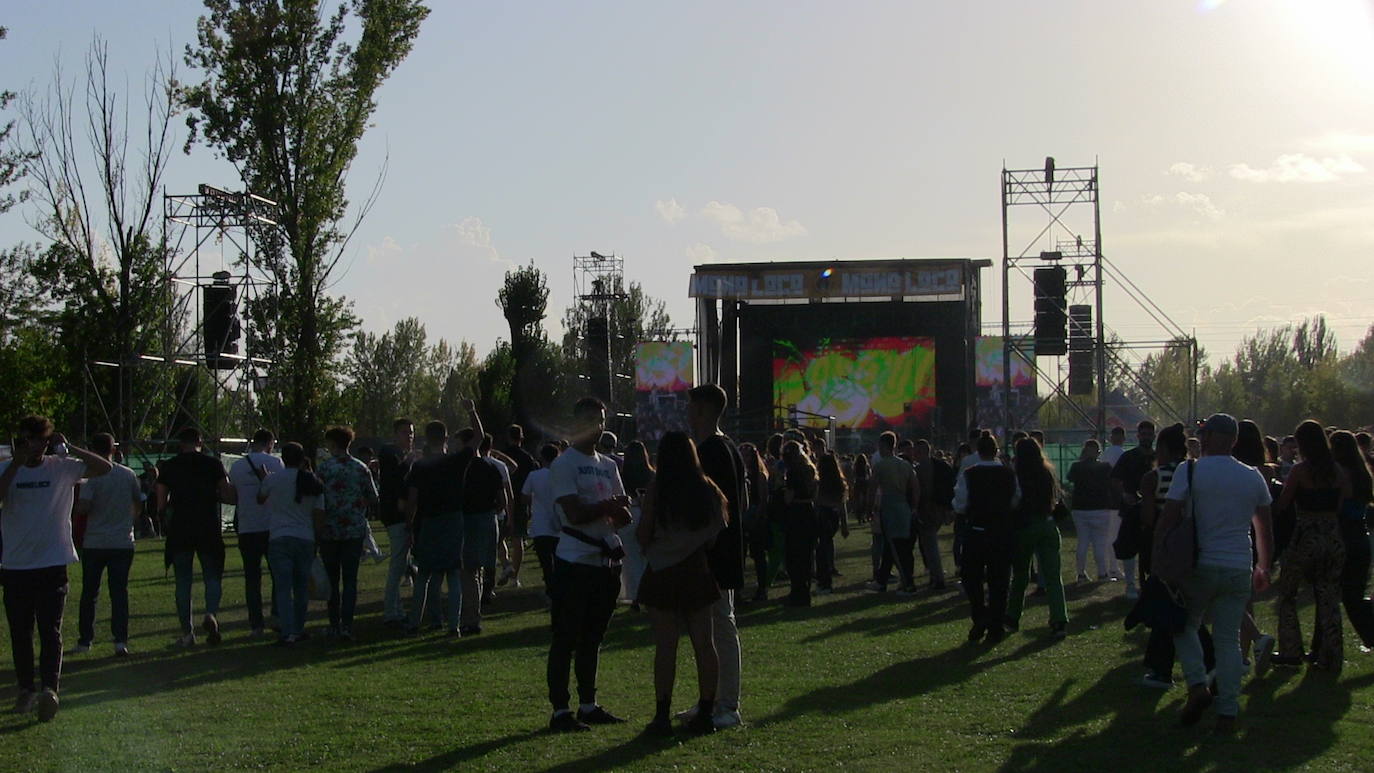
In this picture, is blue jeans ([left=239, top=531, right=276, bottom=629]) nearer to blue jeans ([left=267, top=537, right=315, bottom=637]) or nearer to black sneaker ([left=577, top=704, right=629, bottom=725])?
blue jeans ([left=267, top=537, right=315, bottom=637])

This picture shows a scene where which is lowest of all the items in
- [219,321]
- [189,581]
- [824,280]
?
[189,581]

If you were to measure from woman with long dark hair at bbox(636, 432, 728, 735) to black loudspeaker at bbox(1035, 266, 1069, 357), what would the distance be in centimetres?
2569

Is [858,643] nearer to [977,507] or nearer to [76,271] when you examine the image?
[977,507]

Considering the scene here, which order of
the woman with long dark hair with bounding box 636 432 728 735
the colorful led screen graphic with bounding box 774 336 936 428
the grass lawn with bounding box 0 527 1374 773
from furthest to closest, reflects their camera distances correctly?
the colorful led screen graphic with bounding box 774 336 936 428
the woman with long dark hair with bounding box 636 432 728 735
the grass lawn with bounding box 0 527 1374 773

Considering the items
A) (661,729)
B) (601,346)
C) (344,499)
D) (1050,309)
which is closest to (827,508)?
(344,499)

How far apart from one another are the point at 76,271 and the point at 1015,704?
109 ft

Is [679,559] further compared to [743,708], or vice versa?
[743,708]

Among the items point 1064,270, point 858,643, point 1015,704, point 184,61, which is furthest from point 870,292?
point 1015,704

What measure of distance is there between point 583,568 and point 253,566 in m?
5.71

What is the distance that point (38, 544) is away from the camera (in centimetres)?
857

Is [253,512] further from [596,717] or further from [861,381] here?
[861,381]

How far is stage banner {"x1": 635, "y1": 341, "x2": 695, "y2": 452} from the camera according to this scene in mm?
45156

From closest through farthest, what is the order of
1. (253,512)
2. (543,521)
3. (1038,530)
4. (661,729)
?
1. (661,729)
2. (543,521)
3. (1038,530)
4. (253,512)

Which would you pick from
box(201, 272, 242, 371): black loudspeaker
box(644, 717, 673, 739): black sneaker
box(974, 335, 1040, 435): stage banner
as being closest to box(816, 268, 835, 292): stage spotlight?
box(974, 335, 1040, 435): stage banner
